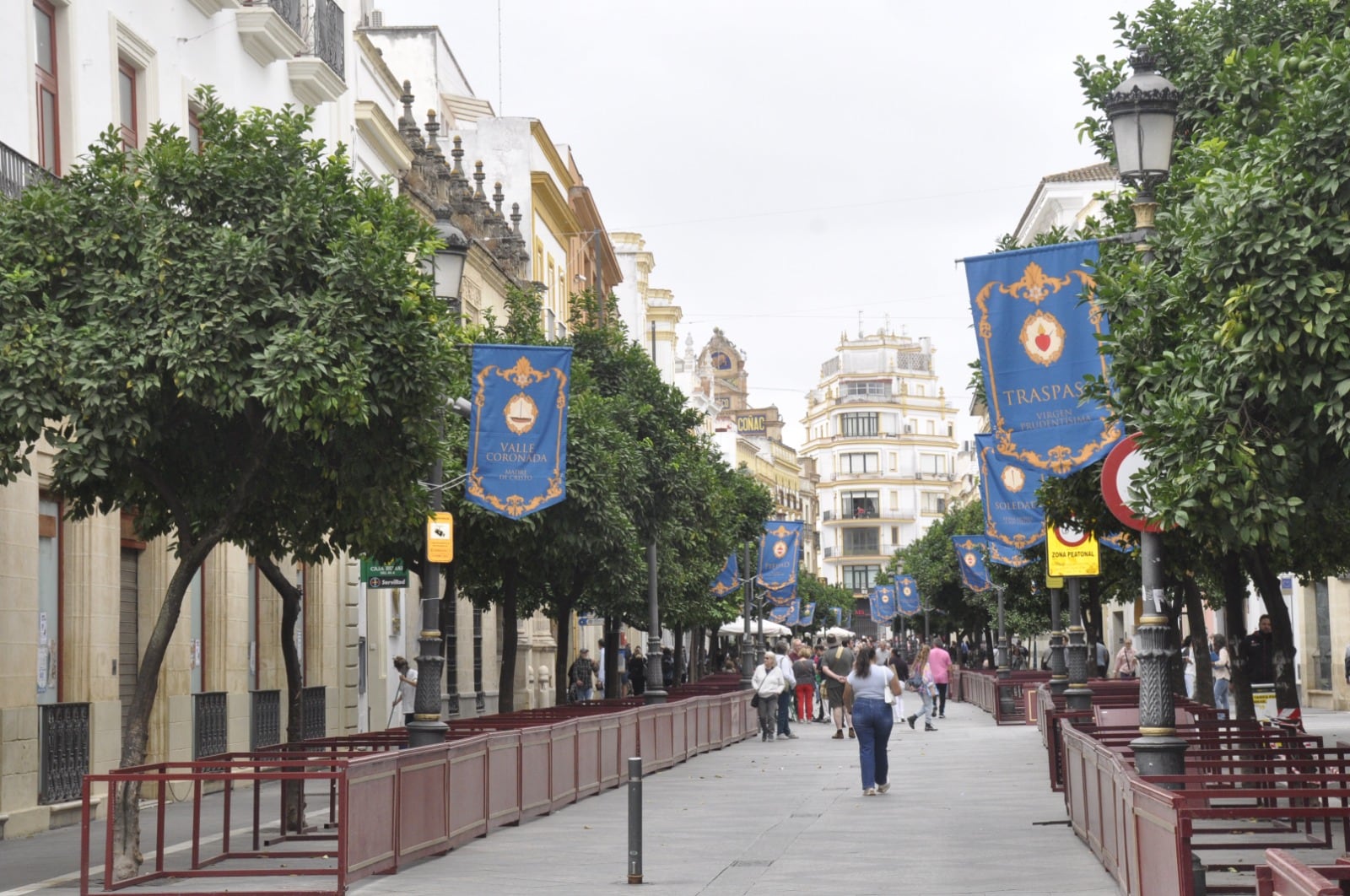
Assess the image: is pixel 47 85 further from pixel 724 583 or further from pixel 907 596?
pixel 907 596

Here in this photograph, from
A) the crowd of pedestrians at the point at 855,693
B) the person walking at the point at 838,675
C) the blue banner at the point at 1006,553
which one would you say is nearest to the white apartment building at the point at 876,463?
the crowd of pedestrians at the point at 855,693

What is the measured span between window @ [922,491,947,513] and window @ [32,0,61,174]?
152228 mm

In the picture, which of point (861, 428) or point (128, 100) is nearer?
point (128, 100)

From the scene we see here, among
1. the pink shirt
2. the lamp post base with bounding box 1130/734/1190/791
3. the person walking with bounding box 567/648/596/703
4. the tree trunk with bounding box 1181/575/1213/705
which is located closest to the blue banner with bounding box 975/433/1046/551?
the tree trunk with bounding box 1181/575/1213/705

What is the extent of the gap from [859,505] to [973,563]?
127657 mm

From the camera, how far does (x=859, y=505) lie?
17062 cm

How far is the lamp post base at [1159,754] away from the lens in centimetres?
1170

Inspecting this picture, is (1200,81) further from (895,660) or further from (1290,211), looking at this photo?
(895,660)

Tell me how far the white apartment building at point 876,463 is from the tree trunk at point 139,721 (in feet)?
497

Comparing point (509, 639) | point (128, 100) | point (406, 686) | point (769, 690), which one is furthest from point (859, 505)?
point (128, 100)

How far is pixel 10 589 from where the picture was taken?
63.1 feet

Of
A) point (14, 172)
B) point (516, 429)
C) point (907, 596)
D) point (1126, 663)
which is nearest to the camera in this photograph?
point (14, 172)

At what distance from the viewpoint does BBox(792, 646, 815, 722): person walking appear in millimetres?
43625

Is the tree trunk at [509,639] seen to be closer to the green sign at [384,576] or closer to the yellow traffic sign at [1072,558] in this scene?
the green sign at [384,576]
